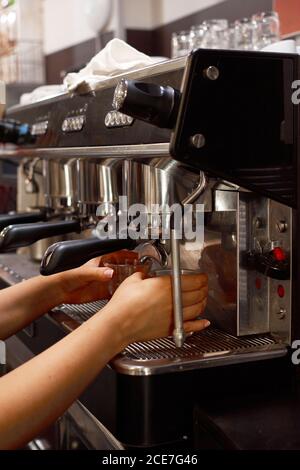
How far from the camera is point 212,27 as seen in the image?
137cm

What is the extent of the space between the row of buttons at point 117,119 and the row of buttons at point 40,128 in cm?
34

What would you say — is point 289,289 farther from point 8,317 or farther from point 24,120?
point 24,120

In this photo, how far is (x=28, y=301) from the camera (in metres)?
0.99

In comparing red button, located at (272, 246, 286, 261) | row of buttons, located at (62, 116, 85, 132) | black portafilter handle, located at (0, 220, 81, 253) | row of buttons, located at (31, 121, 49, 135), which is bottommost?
red button, located at (272, 246, 286, 261)

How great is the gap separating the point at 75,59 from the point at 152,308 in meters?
1.74

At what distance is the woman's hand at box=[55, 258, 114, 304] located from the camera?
0.95m

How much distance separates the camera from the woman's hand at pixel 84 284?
37.3 inches

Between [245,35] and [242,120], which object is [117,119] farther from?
[245,35]

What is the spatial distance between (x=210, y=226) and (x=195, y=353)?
0.59ft

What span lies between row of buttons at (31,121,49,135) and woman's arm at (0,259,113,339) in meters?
0.38

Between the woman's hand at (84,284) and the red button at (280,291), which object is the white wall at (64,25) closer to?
the woman's hand at (84,284)

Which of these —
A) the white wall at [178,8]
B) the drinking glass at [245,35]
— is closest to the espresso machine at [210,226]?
the drinking glass at [245,35]

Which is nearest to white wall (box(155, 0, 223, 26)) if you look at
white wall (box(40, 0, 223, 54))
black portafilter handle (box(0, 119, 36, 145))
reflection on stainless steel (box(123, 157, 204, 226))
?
white wall (box(40, 0, 223, 54))

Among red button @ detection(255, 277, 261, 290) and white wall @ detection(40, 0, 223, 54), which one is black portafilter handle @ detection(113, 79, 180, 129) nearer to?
red button @ detection(255, 277, 261, 290)
